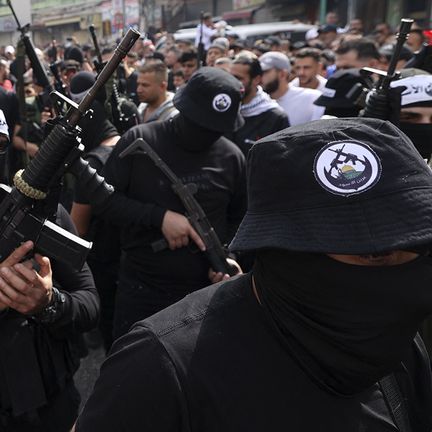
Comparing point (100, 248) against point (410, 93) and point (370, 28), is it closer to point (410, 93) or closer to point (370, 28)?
point (410, 93)

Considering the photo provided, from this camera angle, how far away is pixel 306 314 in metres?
0.97

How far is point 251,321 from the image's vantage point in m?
1.03

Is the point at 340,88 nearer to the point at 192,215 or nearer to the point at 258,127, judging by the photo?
the point at 258,127

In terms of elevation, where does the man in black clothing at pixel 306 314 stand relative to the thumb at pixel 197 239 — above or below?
above

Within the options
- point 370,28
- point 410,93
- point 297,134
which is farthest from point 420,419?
point 370,28

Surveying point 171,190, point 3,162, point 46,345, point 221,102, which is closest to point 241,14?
point 221,102

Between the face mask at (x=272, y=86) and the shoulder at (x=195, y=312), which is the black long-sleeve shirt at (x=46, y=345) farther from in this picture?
the face mask at (x=272, y=86)

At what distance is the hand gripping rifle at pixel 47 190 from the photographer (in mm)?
1598

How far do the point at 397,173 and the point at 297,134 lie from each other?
181 mm

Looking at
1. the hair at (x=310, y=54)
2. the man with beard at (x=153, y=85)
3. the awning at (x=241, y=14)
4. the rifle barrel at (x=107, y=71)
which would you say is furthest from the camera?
the awning at (x=241, y=14)

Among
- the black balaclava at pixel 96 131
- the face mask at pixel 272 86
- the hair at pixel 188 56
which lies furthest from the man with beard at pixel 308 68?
the black balaclava at pixel 96 131

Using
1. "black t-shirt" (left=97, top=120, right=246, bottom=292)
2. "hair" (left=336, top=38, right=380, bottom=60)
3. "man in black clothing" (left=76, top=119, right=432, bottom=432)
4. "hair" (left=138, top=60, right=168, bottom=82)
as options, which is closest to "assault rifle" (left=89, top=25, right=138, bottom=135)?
"hair" (left=138, top=60, right=168, bottom=82)

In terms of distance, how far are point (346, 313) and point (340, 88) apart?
2.53 meters

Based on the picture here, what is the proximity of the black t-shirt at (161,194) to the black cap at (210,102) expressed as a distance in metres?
0.17
